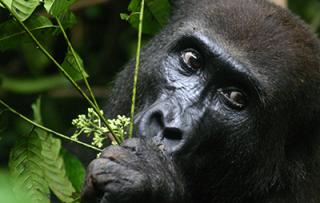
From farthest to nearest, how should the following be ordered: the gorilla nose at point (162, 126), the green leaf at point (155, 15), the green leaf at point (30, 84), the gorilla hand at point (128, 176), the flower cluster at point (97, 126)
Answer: the green leaf at point (30, 84) → the green leaf at point (155, 15) → the gorilla nose at point (162, 126) → the flower cluster at point (97, 126) → the gorilla hand at point (128, 176)

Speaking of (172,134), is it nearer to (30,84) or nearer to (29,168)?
(29,168)

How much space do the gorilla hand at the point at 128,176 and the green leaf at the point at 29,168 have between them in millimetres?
545

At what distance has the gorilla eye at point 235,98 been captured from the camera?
404 cm

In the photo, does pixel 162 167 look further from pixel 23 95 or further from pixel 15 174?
pixel 23 95

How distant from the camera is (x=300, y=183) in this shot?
4.43 m

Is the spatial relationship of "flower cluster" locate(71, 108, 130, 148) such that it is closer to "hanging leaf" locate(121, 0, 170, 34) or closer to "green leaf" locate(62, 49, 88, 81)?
"green leaf" locate(62, 49, 88, 81)

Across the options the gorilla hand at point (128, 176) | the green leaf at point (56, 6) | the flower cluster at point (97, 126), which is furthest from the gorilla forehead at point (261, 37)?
the gorilla hand at point (128, 176)

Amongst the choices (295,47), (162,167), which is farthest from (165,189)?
(295,47)

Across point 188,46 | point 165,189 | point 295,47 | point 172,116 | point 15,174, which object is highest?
point 295,47

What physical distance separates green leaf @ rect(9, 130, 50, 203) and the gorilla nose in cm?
57

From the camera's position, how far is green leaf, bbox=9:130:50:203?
3771 mm

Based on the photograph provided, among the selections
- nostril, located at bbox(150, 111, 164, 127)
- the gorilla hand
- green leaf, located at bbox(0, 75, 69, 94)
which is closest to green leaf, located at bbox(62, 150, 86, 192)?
nostril, located at bbox(150, 111, 164, 127)

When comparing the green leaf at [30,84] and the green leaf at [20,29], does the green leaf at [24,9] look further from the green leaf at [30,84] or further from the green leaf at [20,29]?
the green leaf at [30,84]

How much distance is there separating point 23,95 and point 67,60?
4203 millimetres
